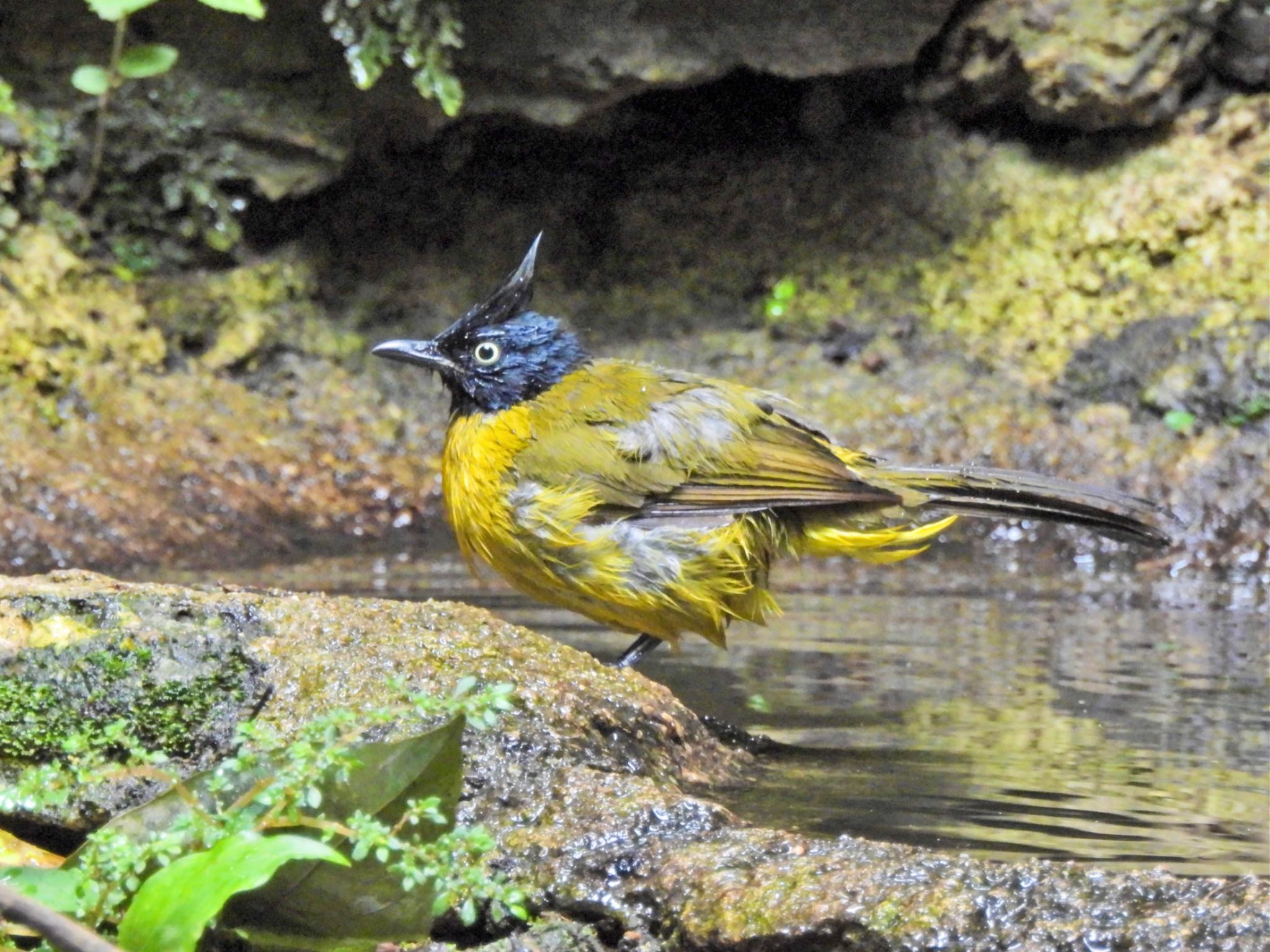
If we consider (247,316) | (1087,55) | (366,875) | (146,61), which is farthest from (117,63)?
(366,875)

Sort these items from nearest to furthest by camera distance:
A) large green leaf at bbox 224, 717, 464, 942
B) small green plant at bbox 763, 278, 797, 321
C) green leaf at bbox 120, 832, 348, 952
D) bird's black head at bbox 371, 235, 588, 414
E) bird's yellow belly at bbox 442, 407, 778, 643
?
green leaf at bbox 120, 832, 348, 952, large green leaf at bbox 224, 717, 464, 942, bird's yellow belly at bbox 442, 407, 778, 643, bird's black head at bbox 371, 235, 588, 414, small green plant at bbox 763, 278, 797, 321

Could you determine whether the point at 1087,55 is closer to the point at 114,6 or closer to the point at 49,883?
the point at 114,6

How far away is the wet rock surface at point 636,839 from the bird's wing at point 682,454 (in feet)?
3.45

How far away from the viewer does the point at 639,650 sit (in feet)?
15.7

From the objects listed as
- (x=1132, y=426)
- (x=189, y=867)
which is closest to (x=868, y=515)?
(x=189, y=867)

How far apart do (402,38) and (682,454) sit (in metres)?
3.71

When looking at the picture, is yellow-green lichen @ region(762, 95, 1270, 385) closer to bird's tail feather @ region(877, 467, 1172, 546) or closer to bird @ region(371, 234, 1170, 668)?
bird's tail feather @ region(877, 467, 1172, 546)

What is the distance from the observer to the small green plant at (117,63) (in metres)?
Answer: 6.04

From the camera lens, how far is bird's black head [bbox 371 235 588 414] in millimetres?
4875

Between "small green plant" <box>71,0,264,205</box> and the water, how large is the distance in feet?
7.13

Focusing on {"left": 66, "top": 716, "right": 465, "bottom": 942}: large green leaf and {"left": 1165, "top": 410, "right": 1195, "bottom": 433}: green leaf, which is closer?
{"left": 66, "top": 716, "right": 465, "bottom": 942}: large green leaf

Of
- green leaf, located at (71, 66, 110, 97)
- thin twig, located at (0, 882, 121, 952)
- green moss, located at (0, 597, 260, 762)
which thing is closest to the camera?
thin twig, located at (0, 882, 121, 952)

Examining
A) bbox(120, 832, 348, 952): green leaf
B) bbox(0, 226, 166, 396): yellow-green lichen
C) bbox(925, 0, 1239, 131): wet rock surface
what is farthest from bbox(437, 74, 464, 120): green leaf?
bbox(120, 832, 348, 952): green leaf

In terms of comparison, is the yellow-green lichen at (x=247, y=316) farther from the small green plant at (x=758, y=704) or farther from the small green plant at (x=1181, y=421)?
the small green plant at (x=758, y=704)
